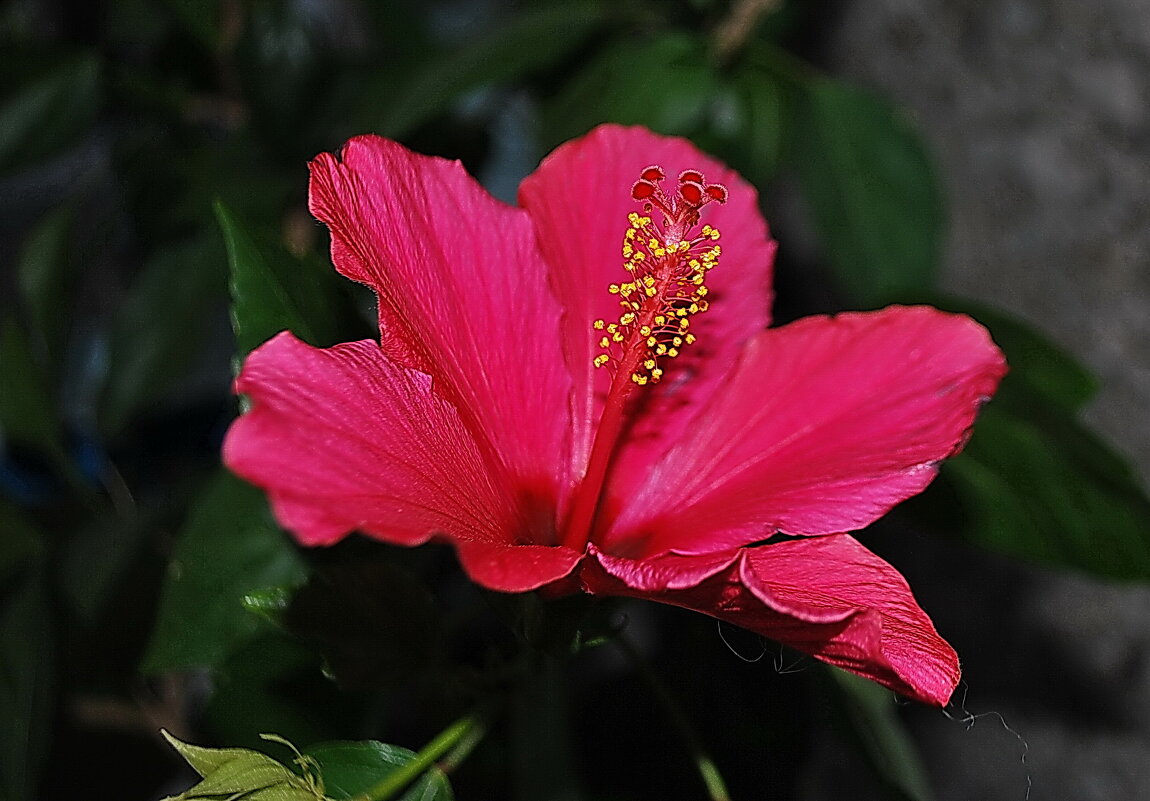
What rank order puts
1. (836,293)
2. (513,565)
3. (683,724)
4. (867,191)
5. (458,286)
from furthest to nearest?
(836,293)
(867,191)
(683,724)
(458,286)
(513,565)

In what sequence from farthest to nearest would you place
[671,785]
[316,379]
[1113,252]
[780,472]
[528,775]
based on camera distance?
[671,785], [1113,252], [528,775], [780,472], [316,379]

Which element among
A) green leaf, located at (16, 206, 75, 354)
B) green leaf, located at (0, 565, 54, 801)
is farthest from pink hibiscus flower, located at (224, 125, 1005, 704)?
green leaf, located at (16, 206, 75, 354)

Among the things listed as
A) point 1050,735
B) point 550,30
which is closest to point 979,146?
point 550,30

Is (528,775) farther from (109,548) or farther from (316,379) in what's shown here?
(316,379)

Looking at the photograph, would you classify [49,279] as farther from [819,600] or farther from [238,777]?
[819,600]

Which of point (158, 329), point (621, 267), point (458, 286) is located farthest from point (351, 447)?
point (158, 329)
